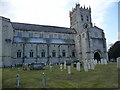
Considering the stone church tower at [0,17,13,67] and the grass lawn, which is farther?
the stone church tower at [0,17,13,67]

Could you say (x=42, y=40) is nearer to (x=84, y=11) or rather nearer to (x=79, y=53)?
(x=79, y=53)

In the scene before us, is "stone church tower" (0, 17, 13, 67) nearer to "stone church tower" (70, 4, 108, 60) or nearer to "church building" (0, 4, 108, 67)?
"church building" (0, 4, 108, 67)

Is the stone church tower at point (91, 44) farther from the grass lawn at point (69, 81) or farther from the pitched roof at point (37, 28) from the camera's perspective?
the grass lawn at point (69, 81)

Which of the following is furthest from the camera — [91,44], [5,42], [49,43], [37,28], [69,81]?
[37,28]

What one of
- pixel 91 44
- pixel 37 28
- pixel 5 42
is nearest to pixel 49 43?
pixel 37 28

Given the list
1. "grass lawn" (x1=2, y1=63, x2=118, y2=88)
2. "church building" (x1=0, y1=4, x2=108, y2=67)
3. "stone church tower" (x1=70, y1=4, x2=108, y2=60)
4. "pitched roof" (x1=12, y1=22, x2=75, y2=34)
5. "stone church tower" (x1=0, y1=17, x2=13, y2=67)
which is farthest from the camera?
"pitched roof" (x1=12, y1=22, x2=75, y2=34)

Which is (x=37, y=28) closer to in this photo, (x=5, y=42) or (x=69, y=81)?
(x=5, y=42)

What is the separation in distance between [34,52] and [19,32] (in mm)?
8937

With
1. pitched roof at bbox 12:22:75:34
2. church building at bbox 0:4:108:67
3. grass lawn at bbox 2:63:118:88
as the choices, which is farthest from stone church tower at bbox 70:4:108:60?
grass lawn at bbox 2:63:118:88

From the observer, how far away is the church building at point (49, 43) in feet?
110

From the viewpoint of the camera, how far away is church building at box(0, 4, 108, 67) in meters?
33.5

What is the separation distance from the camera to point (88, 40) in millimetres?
37531

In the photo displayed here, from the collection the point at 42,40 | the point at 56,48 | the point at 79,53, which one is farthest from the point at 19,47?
the point at 79,53

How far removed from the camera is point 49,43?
139 ft
